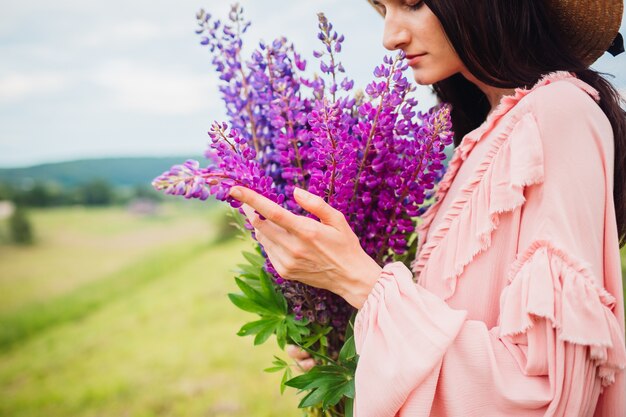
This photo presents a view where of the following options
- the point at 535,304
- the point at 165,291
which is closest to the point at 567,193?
the point at 535,304

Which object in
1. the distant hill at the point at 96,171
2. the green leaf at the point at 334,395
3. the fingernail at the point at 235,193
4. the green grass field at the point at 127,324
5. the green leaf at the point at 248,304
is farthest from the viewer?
the distant hill at the point at 96,171

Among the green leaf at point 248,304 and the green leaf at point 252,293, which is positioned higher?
the green leaf at point 252,293

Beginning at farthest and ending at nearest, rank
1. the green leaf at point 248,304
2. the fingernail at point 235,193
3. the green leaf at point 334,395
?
the green leaf at point 248,304 → the green leaf at point 334,395 → the fingernail at point 235,193

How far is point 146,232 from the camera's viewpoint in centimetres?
427

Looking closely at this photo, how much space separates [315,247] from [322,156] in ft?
0.42

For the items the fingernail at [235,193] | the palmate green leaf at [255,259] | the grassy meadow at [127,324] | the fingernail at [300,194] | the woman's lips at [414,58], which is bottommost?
the grassy meadow at [127,324]

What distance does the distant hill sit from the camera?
3.87m

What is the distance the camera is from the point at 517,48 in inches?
34.1

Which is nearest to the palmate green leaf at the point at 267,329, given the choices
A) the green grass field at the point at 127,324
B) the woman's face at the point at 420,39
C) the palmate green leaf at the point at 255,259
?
the palmate green leaf at the point at 255,259

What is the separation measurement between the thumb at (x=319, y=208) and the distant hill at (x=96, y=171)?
331 cm

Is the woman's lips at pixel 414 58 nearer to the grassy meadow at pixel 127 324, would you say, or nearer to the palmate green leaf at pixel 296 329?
the palmate green leaf at pixel 296 329

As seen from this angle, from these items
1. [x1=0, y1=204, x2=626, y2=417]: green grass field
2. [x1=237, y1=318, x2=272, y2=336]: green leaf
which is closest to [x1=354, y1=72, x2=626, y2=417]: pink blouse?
[x1=237, y1=318, x2=272, y2=336]: green leaf

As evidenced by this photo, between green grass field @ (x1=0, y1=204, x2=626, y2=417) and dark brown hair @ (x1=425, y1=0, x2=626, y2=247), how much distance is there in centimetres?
238

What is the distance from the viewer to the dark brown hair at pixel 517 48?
2.73ft
